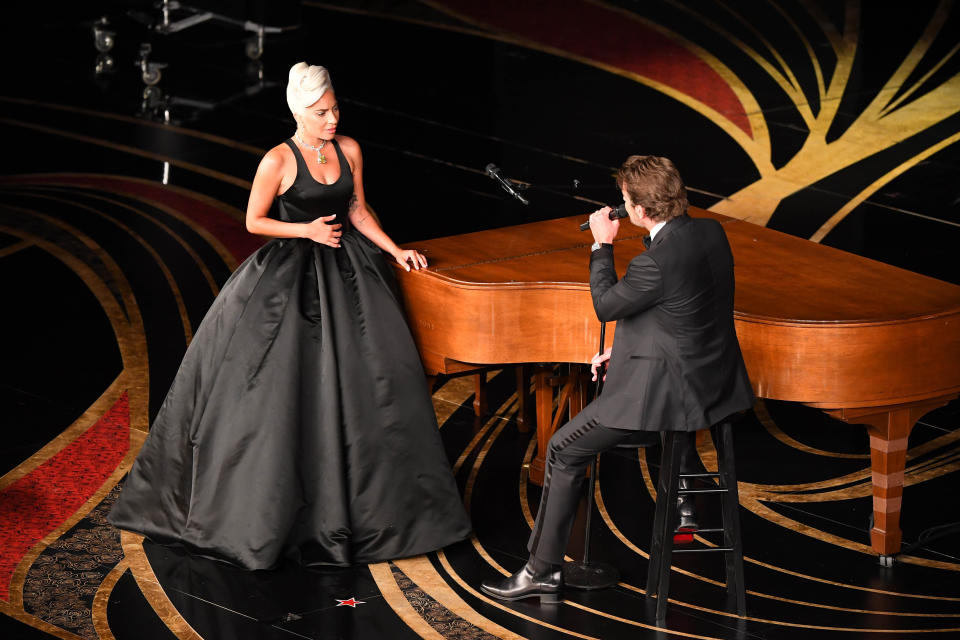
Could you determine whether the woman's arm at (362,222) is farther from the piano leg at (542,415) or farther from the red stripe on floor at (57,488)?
the red stripe on floor at (57,488)

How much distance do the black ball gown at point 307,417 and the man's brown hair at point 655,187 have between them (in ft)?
3.46

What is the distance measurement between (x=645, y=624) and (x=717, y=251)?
1.15 metres

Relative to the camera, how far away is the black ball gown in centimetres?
508

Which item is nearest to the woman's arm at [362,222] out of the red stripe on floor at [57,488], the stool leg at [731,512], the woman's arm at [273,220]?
the woman's arm at [273,220]

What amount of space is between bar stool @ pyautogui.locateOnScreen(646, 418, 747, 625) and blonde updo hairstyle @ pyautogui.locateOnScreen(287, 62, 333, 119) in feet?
5.04

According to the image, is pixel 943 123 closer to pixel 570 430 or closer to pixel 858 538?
pixel 858 538

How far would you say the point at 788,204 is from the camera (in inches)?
368

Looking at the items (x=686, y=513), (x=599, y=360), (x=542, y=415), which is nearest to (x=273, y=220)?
(x=599, y=360)

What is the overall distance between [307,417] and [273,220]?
0.65m

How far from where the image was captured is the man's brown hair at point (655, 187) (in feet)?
14.7

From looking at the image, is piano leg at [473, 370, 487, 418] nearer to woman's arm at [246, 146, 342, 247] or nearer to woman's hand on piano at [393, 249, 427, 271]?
woman's hand on piano at [393, 249, 427, 271]

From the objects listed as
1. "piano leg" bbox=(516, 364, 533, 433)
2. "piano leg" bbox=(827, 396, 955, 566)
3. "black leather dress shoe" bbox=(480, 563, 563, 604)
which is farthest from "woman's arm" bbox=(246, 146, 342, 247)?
"piano leg" bbox=(827, 396, 955, 566)

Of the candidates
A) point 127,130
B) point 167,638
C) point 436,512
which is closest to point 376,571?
point 436,512

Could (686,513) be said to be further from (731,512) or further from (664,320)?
(664,320)
